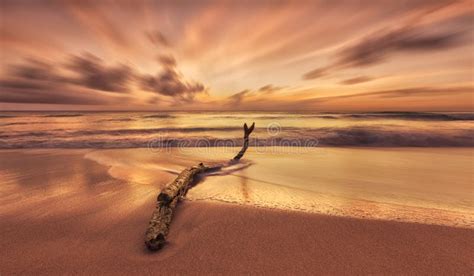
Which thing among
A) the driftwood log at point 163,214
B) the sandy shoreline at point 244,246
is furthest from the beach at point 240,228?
the driftwood log at point 163,214

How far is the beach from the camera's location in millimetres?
2441

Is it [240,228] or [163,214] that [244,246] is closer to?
[240,228]

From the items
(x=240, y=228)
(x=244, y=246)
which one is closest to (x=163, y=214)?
(x=240, y=228)

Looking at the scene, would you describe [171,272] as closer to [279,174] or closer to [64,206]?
[64,206]

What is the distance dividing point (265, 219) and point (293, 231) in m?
0.51

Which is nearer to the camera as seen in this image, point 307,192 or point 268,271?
point 268,271

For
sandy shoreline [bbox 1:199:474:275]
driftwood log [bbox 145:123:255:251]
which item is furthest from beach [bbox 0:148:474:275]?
driftwood log [bbox 145:123:255:251]

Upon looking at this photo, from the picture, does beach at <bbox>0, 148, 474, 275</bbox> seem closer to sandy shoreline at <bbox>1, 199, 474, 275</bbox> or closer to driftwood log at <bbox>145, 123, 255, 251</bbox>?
sandy shoreline at <bbox>1, 199, 474, 275</bbox>

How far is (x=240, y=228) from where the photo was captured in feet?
10.5

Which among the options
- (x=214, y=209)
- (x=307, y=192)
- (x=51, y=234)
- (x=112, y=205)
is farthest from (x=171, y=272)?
(x=307, y=192)

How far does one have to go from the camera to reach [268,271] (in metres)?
2.32

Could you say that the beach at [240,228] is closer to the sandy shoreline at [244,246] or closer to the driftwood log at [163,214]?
the sandy shoreline at [244,246]

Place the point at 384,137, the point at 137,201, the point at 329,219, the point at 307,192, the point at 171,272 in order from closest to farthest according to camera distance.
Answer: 1. the point at 171,272
2. the point at 329,219
3. the point at 137,201
4. the point at 307,192
5. the point at 384,137

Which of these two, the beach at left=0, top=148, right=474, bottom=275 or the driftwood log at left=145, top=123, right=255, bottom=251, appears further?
the driftwood log at left=145, top=123, right=255, bottom=251
